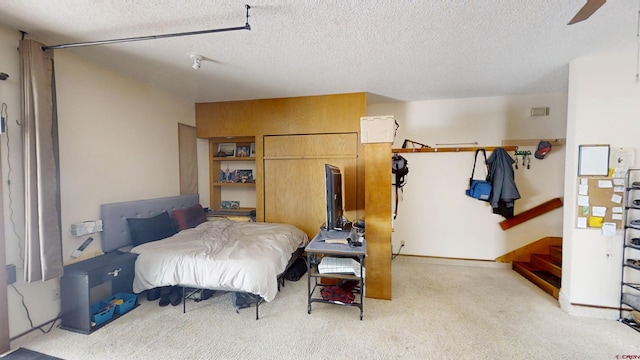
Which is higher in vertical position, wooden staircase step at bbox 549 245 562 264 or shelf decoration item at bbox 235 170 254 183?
shelf decoration item at bbox 235 170 254 183

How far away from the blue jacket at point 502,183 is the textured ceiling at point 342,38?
1.00 metres

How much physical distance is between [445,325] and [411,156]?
2.44 m

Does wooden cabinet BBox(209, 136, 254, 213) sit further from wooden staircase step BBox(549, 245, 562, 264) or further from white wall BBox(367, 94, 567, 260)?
wooden staircase step BBox(549, 245, 562, 264)

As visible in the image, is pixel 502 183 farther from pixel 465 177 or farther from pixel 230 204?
pixel 230 204

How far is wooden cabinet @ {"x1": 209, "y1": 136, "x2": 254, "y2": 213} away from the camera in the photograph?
4.25 meters

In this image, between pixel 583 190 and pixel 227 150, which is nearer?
pixel 583 190

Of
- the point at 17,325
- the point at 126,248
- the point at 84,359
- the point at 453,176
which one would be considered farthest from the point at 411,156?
the point at 17,325

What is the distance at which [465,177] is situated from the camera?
371 cm

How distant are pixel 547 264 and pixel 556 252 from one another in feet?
1.11

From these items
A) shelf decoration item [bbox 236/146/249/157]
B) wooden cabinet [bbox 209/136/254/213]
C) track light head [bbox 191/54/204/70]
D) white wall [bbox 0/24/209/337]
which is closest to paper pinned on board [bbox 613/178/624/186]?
track light head [bbox 191/54/204/70]

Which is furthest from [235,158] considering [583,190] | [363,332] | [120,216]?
[583,190]

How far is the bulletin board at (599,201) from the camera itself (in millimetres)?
2307

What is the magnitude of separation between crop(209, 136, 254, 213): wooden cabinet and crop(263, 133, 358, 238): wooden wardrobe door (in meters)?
0.62

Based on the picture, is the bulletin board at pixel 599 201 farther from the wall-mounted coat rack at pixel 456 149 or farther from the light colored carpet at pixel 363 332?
the wall-mounted coat rack at pixel 456 149
